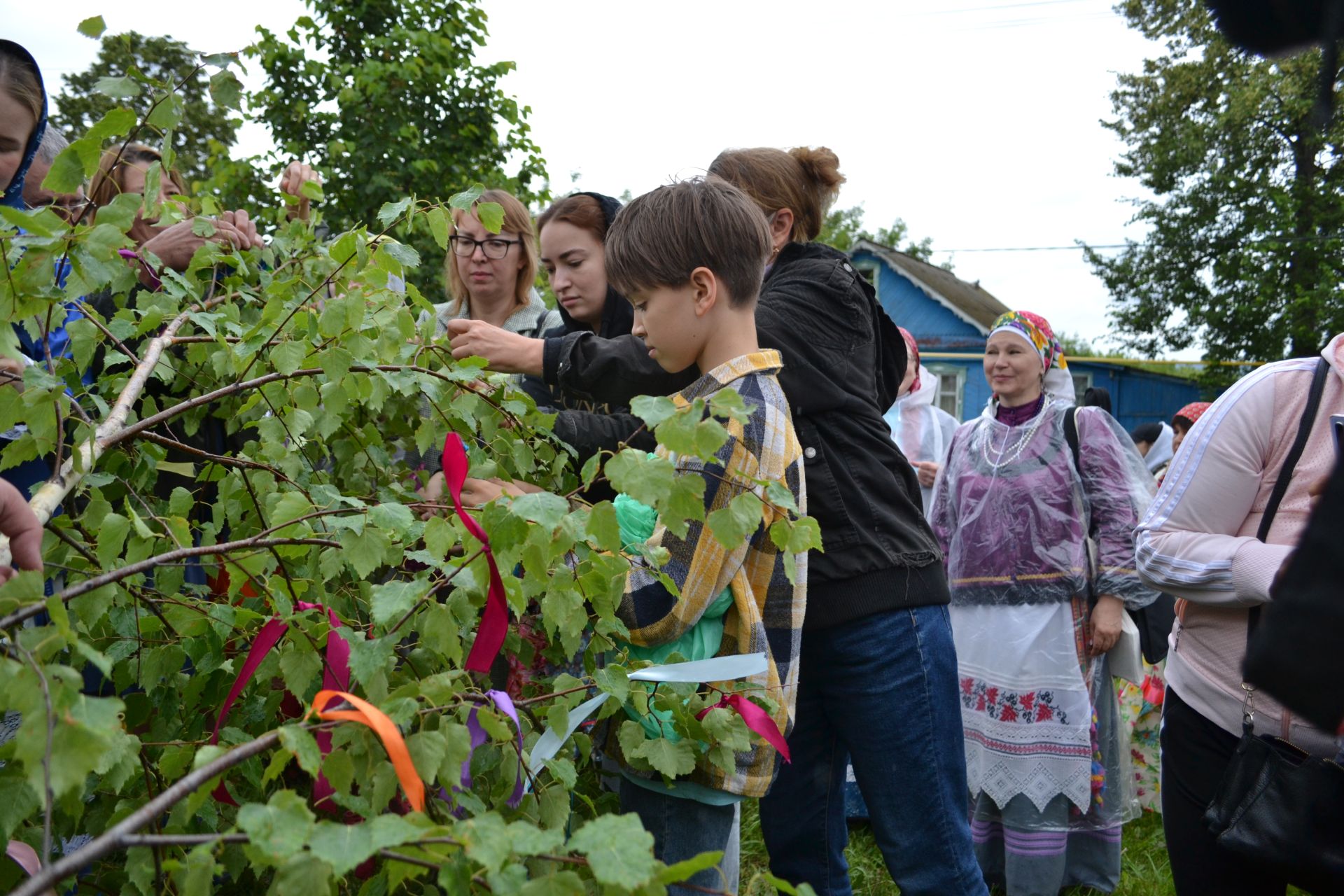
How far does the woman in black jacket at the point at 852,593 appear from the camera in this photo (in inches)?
76.7

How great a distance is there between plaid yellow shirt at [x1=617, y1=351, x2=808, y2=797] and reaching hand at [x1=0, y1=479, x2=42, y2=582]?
73 centimetres

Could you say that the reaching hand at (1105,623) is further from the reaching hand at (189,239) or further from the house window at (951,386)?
the house window at (951,386)

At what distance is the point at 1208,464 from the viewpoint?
1979 millimetres

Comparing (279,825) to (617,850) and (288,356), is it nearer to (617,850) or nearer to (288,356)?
(617,850)

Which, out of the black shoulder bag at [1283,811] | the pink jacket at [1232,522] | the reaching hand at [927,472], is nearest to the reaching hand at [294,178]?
the pink jacket at [1232,522]

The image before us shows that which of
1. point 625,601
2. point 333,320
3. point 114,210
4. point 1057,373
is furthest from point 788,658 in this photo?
point 1057,373

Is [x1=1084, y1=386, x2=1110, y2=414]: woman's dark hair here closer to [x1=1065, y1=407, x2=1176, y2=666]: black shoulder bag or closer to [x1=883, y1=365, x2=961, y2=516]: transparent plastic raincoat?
[x1=883, y1=365, x2=961, y2=516]: transparent plastic raincoat

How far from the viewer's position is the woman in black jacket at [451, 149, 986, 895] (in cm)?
195

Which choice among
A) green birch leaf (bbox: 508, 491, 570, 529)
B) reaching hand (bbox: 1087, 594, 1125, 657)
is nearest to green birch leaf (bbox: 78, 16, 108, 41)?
green birch leaf (bbox: 508, 491, 570, 529)

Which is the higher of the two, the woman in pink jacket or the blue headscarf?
the blue headscarf

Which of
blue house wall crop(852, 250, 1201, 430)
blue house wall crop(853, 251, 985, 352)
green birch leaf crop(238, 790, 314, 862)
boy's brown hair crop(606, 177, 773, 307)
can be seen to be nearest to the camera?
green birch leaf crop(238, 790, 314, 862)

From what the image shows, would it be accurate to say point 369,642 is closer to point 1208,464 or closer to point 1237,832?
point 1237,832

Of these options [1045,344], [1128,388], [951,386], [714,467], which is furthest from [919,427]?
[1128,388]

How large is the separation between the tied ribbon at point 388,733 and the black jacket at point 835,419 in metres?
1.10
